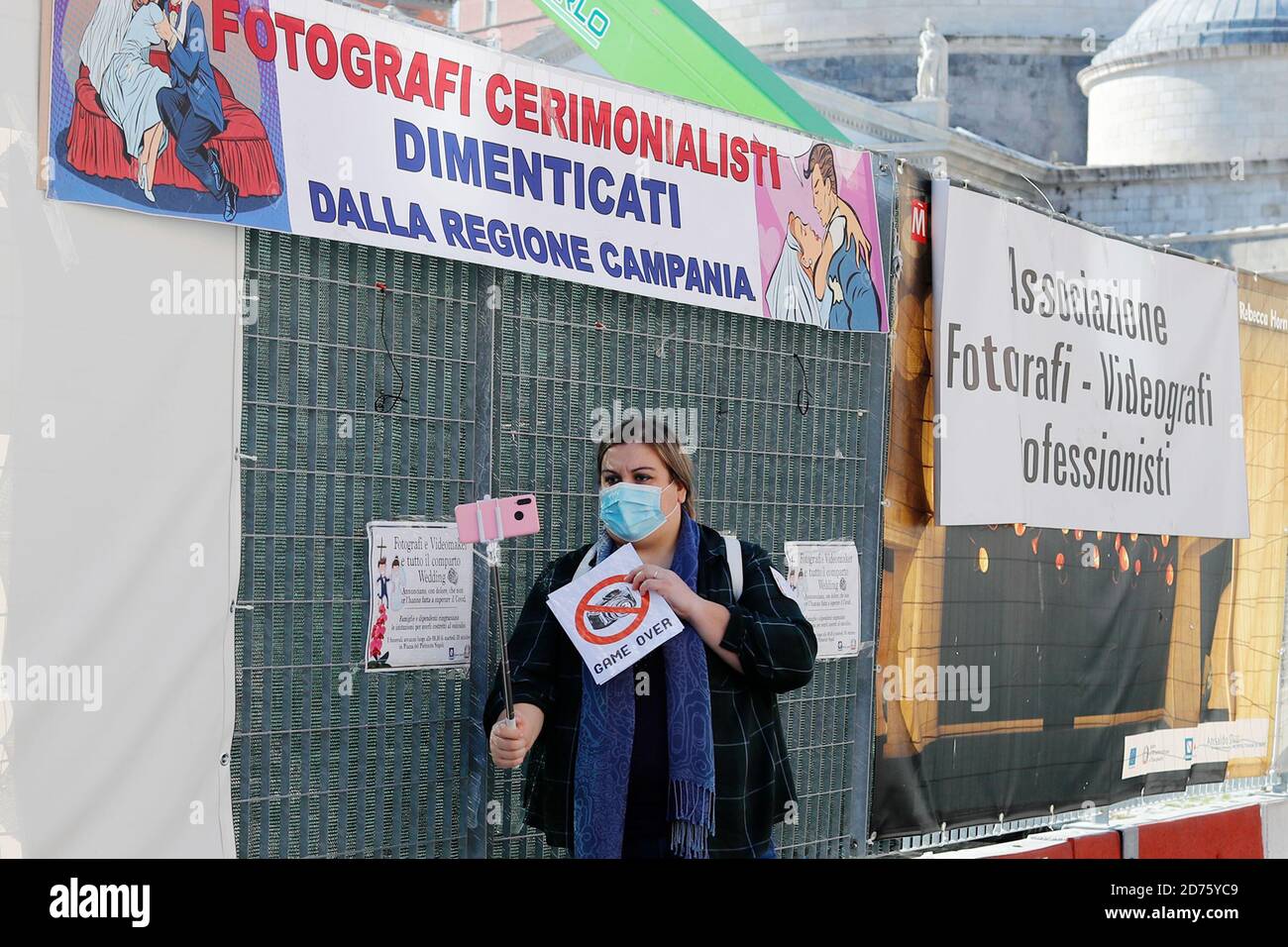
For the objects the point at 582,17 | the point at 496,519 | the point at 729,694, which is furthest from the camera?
the point at 582,17

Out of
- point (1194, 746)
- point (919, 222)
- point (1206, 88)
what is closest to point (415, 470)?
point (919, 222)

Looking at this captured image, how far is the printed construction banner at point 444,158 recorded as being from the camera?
5566mm

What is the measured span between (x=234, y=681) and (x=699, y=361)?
2.60m

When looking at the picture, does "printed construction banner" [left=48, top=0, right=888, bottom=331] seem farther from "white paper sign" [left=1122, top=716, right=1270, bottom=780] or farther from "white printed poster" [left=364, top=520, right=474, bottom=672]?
"white paper sign" [left=1122, top=716, right=1270, bottom=780]

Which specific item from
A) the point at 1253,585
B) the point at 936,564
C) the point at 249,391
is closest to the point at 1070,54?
the point at 1253,585

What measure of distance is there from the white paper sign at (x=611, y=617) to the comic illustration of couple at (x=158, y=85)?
1639 mm

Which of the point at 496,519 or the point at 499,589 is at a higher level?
the point at 496,519

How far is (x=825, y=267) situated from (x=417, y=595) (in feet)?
8.90

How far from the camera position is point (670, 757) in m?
5.60

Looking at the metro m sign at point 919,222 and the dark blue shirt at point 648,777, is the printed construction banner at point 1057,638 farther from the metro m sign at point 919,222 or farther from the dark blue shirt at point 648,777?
the dark blue shirt at point 648,777

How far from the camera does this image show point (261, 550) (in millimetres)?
5977

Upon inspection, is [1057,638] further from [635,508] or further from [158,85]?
[158,85]
